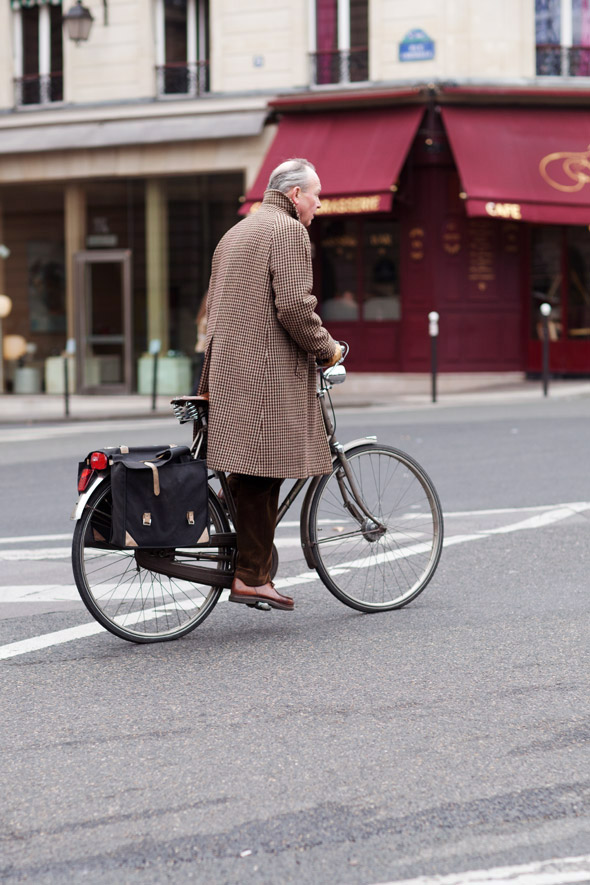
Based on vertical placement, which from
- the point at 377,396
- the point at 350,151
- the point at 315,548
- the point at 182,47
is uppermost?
the point at 182,47

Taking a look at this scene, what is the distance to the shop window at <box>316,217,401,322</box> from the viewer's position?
2117 centimetres

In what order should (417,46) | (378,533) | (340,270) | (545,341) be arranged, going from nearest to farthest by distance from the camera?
(378,533) < (545,341) < (417,46) < (340,270)

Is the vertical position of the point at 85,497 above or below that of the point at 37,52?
below

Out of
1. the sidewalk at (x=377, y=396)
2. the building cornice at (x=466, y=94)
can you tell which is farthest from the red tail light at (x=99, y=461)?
the building cornice at (x=466, y=94)

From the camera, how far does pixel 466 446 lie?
12.1 meters

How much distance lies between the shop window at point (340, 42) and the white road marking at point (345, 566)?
14.0m

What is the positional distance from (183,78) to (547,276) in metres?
6.86

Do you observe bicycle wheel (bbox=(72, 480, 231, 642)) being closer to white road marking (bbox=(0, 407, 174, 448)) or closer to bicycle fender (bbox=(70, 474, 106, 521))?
bicycle fender (bbox=(70, 474, 106, 521))

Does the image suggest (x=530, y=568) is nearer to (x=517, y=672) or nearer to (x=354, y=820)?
(x=517, y=672)

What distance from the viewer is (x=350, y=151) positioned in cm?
2036

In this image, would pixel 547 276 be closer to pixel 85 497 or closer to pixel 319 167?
pixel 319 167

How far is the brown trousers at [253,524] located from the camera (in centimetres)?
513

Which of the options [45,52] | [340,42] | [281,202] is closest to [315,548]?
[281,202]

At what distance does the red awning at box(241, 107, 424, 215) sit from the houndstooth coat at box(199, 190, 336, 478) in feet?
48.0
